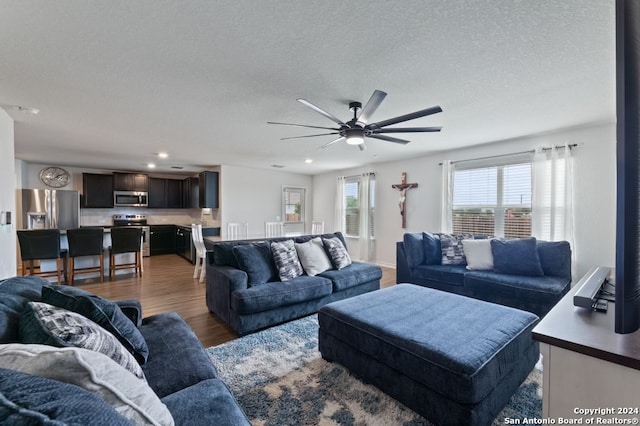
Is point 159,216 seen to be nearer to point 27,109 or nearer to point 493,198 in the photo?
point 27,109

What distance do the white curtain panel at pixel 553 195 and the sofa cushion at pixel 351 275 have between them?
238 centimetres

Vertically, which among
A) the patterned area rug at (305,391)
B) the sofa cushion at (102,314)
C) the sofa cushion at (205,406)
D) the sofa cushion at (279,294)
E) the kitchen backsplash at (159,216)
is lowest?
the patterned area rug at (305,391)

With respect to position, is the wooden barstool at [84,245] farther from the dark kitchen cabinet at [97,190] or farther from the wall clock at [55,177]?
the wall clock at [55,177]

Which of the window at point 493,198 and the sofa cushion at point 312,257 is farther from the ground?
the window at point 493,198

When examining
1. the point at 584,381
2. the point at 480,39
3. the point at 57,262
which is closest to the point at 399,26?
the point at 480,39

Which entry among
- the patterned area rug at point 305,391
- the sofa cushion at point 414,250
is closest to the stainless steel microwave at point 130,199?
the patterned area rug at point 305,391

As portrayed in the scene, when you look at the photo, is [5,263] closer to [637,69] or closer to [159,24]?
[159,24]

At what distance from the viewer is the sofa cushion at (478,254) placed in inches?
140

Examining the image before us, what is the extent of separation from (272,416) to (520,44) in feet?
9.28

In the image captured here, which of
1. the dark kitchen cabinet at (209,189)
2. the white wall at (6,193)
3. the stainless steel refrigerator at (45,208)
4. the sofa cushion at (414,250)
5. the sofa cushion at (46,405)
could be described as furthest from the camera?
the dark kitchen cabinet at (209,189)

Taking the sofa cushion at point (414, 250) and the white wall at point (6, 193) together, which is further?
the sofa cushion at point (414, 250)

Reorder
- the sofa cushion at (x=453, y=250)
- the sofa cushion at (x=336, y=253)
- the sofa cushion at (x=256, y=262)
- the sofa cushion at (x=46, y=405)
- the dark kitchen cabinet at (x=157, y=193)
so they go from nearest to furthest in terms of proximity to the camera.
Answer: the sofa cushion at (x=46, y=405), the sofa cushion at (x=256, y=262), the sofa cushion at (x=336, y=253), the sofa cushion at (x=453, y=250), the dark kitchen cabinet at (x=157, y=193)

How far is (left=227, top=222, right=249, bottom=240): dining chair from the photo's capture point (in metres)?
6.18

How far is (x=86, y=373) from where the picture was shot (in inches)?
28.1
